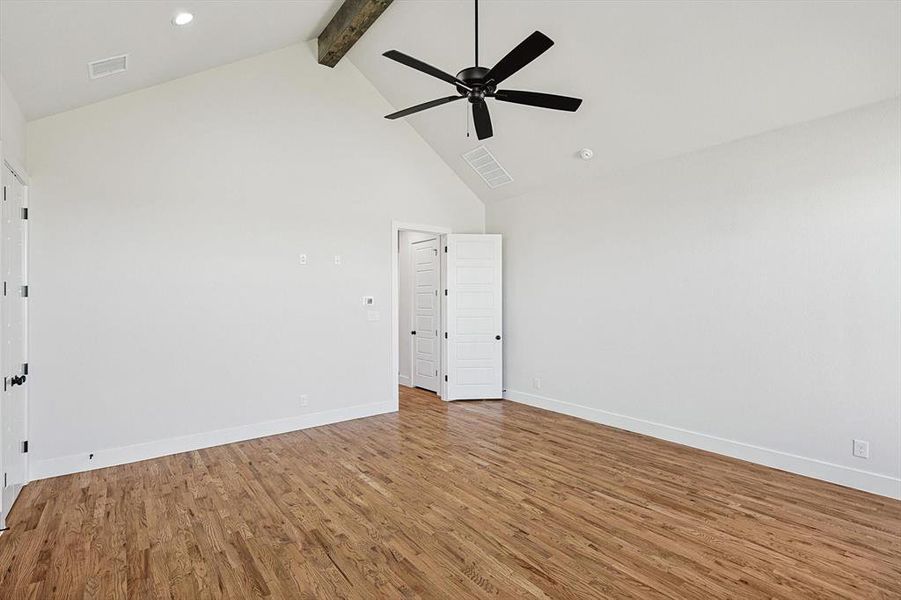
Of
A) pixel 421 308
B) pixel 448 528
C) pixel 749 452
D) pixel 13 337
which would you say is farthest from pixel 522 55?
pixel 421 308

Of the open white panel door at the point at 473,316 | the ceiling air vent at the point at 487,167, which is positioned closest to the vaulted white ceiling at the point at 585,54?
the ceiling air vent at the point at 487,167

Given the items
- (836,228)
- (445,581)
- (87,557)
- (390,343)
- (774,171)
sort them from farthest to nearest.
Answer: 1. (390,343)
2. (774,171)
3. (836,228)
4. (87,557)
5. (445,581)

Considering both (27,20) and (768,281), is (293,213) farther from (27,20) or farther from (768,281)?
(768,281)

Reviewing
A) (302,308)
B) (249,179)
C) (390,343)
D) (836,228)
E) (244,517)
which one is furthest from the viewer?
(390,343)

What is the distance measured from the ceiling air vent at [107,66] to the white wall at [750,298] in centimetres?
443

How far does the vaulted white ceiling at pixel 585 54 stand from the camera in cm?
296

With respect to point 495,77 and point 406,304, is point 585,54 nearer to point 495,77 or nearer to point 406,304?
point 495,77

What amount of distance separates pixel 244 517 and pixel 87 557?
0.81 m

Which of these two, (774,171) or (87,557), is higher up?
(774,171)

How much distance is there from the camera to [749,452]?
411cm

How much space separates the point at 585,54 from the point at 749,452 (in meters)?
3.70

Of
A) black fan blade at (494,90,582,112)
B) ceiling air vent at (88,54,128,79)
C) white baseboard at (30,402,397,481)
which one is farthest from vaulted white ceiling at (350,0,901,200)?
white baseboard at (30,402,397,481)

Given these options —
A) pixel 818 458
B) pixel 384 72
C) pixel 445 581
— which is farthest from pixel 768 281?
pixel 384 72

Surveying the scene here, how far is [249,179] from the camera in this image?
4.82 meters
